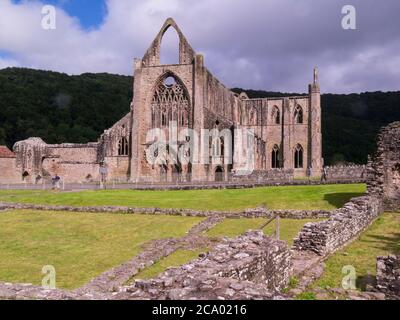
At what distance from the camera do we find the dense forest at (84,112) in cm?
8869

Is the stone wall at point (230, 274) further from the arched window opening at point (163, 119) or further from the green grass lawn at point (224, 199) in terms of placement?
the arched window opening at point (163, 119)

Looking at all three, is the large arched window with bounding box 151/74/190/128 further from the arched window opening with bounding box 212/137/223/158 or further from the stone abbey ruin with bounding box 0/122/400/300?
the stone abbey ruin with bounding box 0/122/400/300

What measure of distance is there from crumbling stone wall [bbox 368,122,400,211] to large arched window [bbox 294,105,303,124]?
4071cm

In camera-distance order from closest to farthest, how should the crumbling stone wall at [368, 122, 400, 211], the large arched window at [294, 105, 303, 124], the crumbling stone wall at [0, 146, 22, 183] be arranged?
the crumbling stone wall at [368, 122, 400, 211] < the crumbling stone wall at [0, 146, 22, 183] < the large arched window at [294, 105, 303, 124]

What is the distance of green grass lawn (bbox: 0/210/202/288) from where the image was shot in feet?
44.8

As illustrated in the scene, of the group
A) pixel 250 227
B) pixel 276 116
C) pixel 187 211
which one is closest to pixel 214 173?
pixel 276 116

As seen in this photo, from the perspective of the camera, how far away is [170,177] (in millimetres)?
50156

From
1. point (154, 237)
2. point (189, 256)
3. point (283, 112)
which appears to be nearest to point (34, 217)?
point (154, 237)

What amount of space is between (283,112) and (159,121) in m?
21.2

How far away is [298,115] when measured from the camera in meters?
64.9

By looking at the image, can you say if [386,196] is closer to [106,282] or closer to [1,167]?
[106,282]

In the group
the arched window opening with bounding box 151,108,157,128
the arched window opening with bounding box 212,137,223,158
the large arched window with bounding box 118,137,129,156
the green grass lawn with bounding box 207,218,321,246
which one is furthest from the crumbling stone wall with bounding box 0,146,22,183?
the green grass lawn with bounding box 207,218,321,246

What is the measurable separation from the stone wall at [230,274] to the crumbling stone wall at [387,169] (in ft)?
47.4

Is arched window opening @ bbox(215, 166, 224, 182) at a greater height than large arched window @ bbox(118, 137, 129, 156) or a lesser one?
lesser
